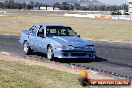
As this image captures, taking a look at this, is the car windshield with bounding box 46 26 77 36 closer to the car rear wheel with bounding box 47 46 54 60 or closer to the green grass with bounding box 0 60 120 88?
the car rear wheel with bounding box 47 46 54 60

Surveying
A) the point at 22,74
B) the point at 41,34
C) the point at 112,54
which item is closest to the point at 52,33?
the point at 41,34

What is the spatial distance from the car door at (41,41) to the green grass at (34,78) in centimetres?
313

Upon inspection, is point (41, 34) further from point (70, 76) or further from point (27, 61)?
point (70, 76)

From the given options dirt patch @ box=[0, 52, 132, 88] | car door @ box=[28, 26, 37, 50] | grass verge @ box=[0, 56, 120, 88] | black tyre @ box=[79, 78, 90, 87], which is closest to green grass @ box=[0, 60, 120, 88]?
grass verge @ box=[0, 56, 120, 88]

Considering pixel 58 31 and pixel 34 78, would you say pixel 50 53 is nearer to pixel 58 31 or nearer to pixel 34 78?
pixel 58 31

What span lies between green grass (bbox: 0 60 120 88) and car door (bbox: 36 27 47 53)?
3130 millimetres

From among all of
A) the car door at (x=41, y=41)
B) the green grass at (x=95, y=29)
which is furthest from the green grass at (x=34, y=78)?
the green grass at (x=95, y=29)

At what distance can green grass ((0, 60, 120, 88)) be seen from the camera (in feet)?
32.1

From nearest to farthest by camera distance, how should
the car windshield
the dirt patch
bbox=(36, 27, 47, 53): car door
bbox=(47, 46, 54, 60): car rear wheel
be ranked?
the dirt patch
bbox=(47, 46, 54, 60): car rear wheel
bbox=(36, 27, 47, 53): car door
the car windshield

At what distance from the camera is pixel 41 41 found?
643 inches

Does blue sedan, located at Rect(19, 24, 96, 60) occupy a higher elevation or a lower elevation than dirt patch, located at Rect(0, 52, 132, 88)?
higher

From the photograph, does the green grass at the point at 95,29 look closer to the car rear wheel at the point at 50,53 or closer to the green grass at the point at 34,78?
the car rear wheel at the point at 50,53

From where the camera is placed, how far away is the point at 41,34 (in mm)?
16578

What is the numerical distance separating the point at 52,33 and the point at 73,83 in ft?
21.3
